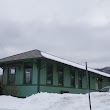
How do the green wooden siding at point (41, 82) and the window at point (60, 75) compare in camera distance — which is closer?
the green wooden siding at point (41, 82)

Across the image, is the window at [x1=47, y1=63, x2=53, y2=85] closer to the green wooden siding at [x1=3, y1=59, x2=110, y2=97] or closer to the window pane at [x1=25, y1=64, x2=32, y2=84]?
the green wooden siding at [x1=3, y1=59, x2=110, y2=97]

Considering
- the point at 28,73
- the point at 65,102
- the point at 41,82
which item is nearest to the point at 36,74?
the point at 41,82

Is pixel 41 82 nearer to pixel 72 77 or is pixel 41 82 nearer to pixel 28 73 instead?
pixel 28 73

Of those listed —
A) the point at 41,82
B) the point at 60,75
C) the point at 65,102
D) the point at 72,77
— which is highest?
the point at 60,75

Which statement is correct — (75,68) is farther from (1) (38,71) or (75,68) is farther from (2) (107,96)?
(2) (107,96)

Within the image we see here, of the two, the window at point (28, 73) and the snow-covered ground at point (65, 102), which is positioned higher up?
the window at point (28, 73)

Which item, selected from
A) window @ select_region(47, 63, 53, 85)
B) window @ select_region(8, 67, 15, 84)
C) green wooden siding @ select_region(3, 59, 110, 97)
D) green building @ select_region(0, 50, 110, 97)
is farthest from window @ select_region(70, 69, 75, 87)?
window @ select_region(8, 67, 15, 84)

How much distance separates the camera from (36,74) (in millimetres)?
22906

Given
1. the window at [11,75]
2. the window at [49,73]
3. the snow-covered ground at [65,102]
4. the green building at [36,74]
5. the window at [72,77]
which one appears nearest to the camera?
the snow-covered ground at [65,102]

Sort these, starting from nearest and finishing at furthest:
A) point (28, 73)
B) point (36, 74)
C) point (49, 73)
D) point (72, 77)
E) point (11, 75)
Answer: point (36, 74)
point (28, 73)
point (49, 73)
point (11, 75)
point (72, 77)

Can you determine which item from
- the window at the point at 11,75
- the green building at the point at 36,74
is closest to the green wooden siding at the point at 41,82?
the green building at the point at 36,74

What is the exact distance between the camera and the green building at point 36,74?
22.9 meters

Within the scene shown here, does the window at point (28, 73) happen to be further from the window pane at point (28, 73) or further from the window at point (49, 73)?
the window at point (49, 73)

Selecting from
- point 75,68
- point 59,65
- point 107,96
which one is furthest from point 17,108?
point 75,68
